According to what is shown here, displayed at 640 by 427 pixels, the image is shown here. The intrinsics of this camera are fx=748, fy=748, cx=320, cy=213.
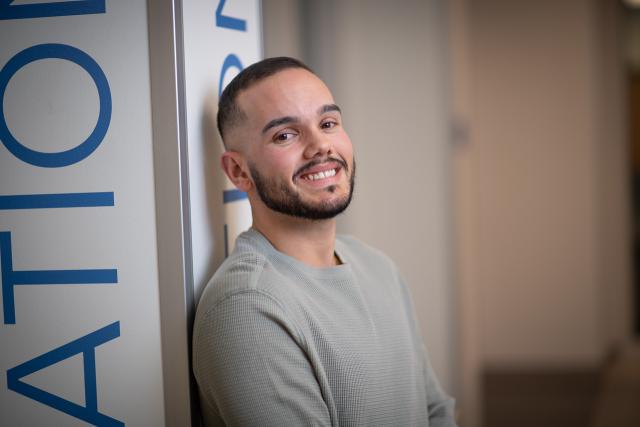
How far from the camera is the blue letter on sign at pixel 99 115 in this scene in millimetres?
1280

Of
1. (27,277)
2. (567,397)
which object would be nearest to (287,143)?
(27,277)

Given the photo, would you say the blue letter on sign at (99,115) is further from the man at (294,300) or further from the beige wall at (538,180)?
the beige wall at (538,180)

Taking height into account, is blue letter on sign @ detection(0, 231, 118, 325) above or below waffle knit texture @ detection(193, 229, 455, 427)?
above

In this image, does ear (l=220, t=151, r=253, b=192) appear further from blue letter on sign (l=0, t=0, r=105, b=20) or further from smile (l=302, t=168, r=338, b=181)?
blue letter on sign (l=0, t=0, r=105, b=20)

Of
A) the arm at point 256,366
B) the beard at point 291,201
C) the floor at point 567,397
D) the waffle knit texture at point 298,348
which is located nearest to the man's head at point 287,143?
the beard at point 291,201

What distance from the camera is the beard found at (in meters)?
1.34

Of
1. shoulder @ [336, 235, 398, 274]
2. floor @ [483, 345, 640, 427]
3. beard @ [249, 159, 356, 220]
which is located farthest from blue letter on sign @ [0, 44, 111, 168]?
floor @ [483, 345, 640, 427]

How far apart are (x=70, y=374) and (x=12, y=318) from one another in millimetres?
143

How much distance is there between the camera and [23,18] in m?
1.29

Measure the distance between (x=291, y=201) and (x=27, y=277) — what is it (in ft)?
1.57

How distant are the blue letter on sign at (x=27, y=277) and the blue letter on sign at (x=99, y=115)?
146 mm

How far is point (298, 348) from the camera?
1.22 m

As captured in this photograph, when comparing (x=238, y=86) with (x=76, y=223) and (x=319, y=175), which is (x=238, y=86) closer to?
(x=319, y=175)

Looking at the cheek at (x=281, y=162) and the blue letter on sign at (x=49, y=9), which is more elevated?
the blue letter on sign at (x=49, y=9)
